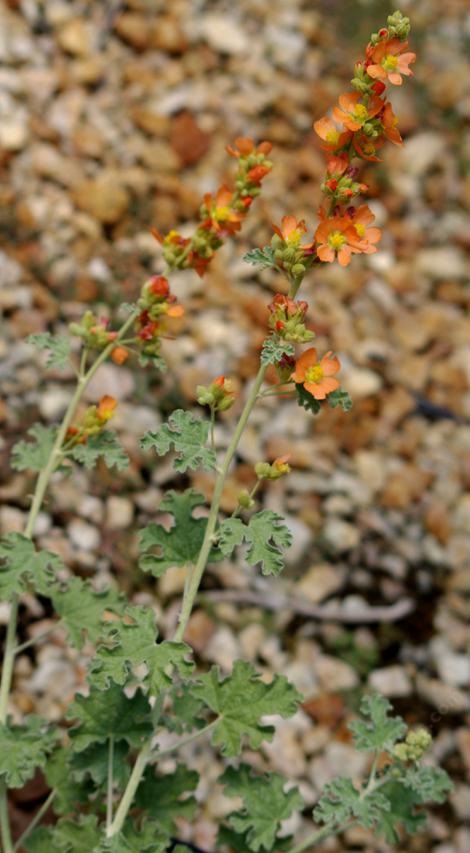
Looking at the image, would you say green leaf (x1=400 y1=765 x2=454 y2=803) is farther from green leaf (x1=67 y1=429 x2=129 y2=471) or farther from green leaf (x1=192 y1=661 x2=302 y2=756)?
green leaf (x1=67 y1=429 x2=129 y2=471)

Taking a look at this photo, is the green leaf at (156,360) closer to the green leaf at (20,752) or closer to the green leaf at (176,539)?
the green leaf at (176,539)

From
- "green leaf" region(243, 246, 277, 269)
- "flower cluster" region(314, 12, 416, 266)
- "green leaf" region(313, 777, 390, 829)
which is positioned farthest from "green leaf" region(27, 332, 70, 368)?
"green leaf" region(313, 777, 390, 829)

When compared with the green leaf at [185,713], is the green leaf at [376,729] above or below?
above

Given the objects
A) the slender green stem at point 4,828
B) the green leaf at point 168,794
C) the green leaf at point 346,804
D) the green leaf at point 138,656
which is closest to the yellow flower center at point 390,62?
the green leaf at point 138,656

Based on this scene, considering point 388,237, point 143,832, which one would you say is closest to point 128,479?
point 143,832

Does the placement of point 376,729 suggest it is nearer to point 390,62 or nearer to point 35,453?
point 35,453

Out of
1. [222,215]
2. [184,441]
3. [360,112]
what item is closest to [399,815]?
[184,441]

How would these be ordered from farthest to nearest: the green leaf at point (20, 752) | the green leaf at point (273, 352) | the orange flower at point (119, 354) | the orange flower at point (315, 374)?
the orange flower at point (119, 354) < the green leaf at point (20, 752) < the orange flower at point (315, 374) < the green leaf at point (273, 352)

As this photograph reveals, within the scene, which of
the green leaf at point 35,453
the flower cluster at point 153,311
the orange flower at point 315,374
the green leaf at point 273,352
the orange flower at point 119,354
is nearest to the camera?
the green leaf at point 273,352
